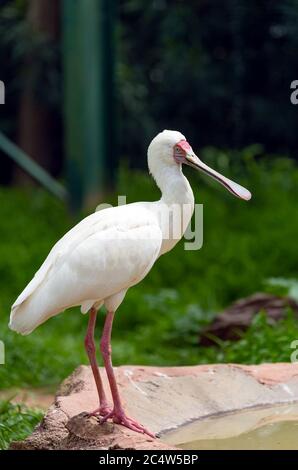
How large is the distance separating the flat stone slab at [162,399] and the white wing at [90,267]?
0.38m

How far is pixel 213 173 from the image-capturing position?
4.13 meters

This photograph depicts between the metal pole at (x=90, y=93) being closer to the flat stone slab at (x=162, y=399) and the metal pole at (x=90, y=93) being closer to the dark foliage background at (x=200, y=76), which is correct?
the dark foliage background at (x=200, y=76)

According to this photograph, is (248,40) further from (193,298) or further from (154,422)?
(154,422)

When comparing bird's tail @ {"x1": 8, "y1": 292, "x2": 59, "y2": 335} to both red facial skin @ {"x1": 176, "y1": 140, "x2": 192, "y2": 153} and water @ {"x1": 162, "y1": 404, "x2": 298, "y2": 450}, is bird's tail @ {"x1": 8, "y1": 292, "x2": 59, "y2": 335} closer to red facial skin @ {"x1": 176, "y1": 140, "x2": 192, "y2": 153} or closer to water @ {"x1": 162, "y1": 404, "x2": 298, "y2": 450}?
water @ {"x1": 162, "y1": 404, "x2": 298, "y2": 450}

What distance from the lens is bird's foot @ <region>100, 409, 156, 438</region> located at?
3707 mm

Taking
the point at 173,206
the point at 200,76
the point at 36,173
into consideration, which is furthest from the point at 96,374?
the point at 200,76

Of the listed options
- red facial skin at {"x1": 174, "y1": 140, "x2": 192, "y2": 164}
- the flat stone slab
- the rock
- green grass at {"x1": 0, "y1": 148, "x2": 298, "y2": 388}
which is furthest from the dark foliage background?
red facial skin at {"x1": 174, "y1": 140, "x2": 192, "y2": 164}

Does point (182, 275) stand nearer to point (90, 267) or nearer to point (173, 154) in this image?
point (173, 154)

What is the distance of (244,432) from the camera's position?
3.93 m

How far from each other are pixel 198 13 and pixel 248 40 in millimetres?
654

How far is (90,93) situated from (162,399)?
549 centimetres

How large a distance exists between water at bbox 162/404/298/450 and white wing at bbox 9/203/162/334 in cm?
59

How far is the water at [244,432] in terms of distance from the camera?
3738 mm

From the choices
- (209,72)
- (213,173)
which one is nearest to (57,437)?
(213,173)
